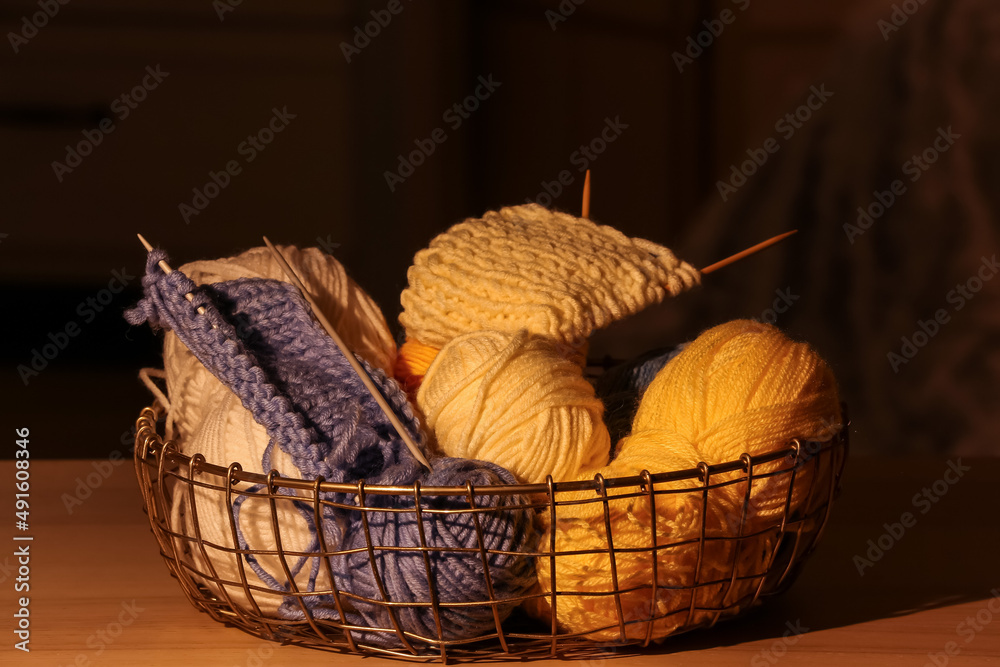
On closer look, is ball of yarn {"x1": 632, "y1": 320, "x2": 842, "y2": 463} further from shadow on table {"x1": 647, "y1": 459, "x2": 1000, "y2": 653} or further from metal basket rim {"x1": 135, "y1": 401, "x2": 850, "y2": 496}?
shadow on table {"x1": 647, "y1": 459, "x2": 1000, "y2": 653}

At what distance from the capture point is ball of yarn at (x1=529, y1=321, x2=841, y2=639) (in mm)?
564

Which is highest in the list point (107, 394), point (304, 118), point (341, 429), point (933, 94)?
point (304, 118)

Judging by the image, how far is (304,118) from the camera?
2.17 metres

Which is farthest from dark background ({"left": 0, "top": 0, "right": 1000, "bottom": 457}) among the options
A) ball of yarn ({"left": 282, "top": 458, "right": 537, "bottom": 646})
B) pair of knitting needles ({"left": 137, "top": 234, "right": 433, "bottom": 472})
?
ball of yarn ({"left": 282, "top": 458, "right": 537, "bottom": 646})

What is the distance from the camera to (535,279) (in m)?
0.70

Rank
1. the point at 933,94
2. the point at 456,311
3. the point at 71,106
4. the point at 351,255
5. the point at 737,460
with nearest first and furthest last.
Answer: the point at 737,460 → the point at 456,311 → the point at 933,94 → the point at 351,255 → the point at 71,106

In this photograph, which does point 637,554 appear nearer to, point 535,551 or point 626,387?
point 535,551

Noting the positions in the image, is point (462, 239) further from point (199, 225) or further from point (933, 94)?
point (199, 225)

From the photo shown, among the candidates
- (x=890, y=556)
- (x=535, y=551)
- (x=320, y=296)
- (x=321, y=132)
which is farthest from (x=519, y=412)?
(x=321, y=132)

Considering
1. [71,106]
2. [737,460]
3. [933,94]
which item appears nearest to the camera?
[737,460]

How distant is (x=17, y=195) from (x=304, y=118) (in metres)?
0.65

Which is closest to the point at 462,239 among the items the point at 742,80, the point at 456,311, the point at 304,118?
the point at 456,311

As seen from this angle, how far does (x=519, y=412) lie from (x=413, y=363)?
16 centimetres

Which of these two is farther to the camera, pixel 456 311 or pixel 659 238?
pixel 659 238
